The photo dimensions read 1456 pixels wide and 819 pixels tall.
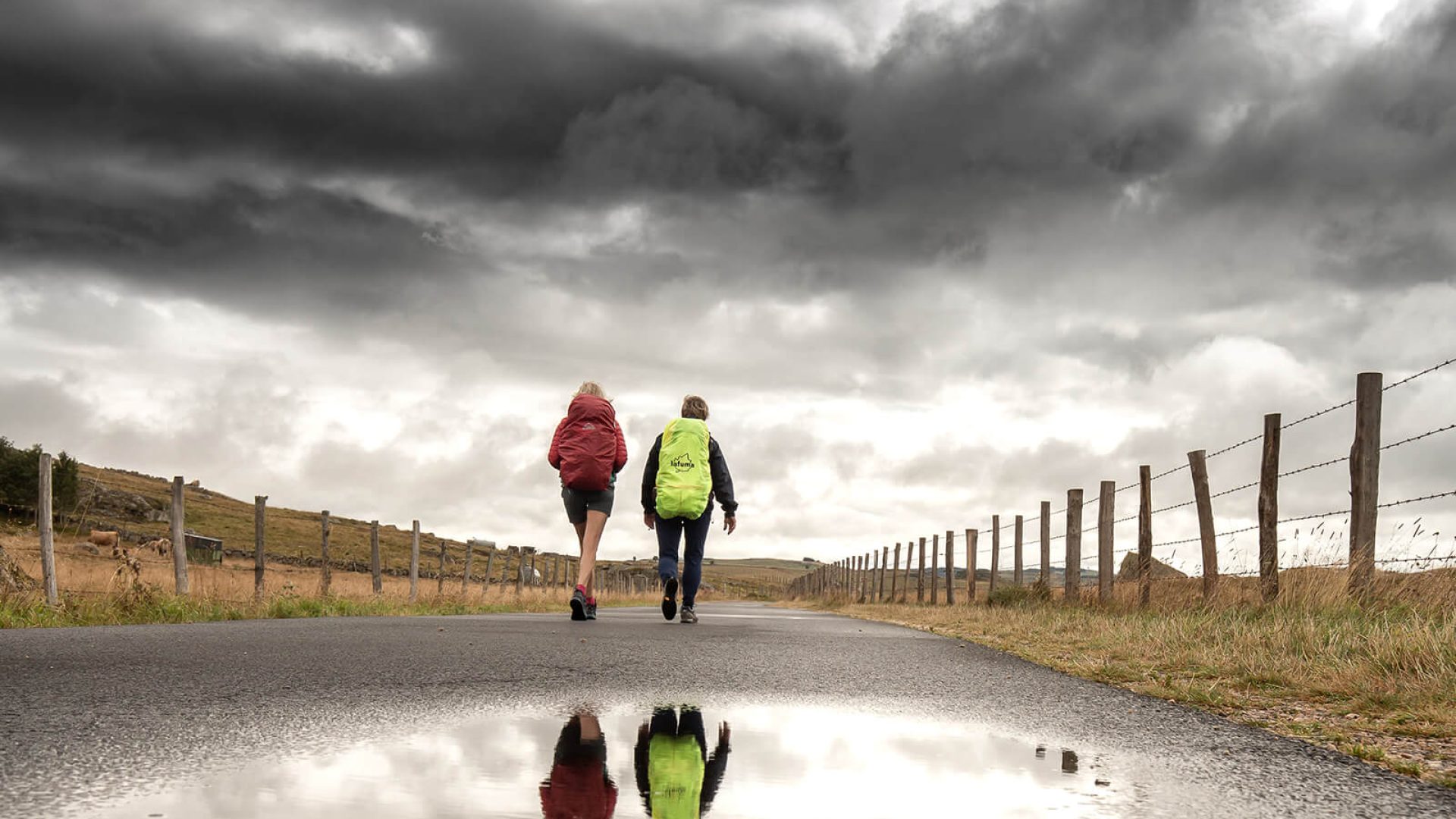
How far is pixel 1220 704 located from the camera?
15.2 feet

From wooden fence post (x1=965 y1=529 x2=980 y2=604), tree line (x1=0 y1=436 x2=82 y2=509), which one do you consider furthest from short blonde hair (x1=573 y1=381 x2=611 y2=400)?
tree line (x1=0 y1=436 x2=82 y2=509)

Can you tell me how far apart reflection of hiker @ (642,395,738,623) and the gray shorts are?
35 centimetres

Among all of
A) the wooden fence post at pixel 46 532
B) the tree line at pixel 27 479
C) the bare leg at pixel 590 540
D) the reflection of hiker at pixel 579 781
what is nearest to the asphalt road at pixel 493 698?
the reflection of hiker at pixel 579 781

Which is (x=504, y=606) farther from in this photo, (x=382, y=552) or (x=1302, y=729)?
(x=382, y=552)

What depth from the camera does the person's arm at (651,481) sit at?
34.6 ft

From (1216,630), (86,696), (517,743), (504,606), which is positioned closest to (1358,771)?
(517,743)

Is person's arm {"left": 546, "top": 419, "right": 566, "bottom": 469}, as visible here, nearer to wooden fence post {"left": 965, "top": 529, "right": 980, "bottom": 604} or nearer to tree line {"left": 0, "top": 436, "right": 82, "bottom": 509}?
wooden fence post {"left": 965, "top": 529, "right": 980, "bottom": 604}

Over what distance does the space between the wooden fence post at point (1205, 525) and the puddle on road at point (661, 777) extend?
9.21 meters

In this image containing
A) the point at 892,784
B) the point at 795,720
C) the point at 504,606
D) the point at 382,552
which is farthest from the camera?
the point at 382,552

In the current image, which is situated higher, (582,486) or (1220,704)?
(582,486)

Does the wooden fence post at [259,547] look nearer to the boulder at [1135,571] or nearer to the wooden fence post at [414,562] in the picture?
the wooden fence post at [414,562]

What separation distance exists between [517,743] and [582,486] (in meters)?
7.30

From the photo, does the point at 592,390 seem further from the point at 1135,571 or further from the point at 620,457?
the point at 1135,571

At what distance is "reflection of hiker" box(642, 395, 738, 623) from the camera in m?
10.3
